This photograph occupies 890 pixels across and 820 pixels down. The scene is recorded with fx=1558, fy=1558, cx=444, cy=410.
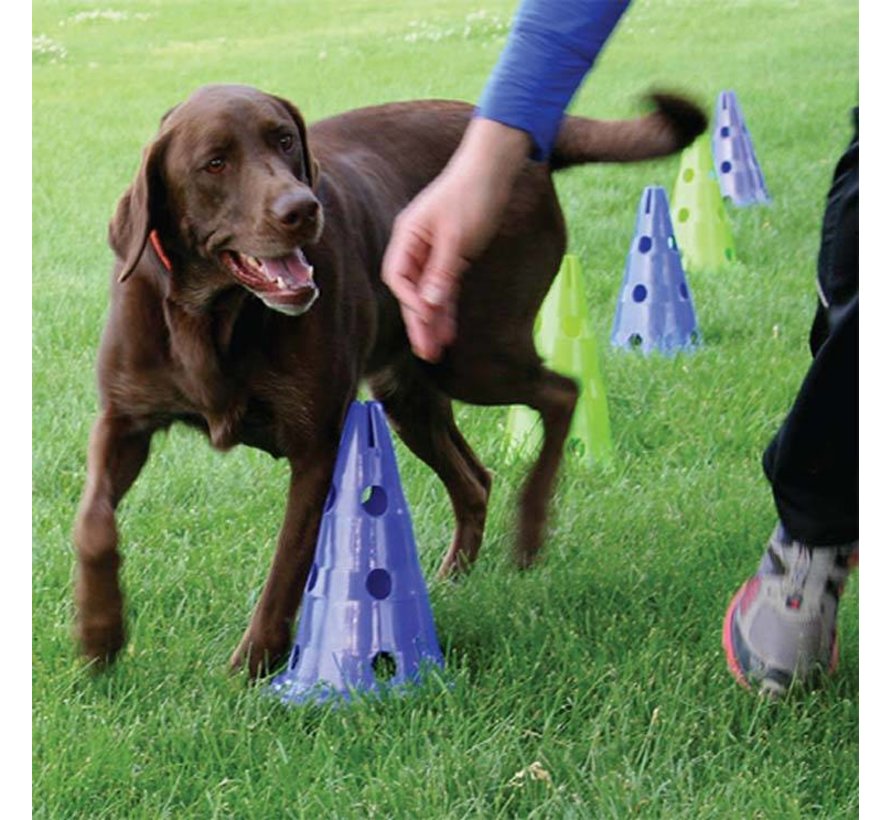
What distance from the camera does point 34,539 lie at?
3930mm

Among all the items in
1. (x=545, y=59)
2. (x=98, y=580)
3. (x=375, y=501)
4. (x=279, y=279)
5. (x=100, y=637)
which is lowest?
(x=100, y=637)

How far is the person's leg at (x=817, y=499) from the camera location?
2.74 metres

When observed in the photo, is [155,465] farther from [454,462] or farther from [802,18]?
[802,18]

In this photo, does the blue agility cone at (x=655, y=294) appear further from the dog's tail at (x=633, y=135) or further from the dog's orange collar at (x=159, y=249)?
the dog's orange collar at (x=159, y=249)

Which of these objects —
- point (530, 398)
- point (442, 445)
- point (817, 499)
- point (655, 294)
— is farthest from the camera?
point (655, 294)

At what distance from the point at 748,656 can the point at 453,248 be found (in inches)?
55.5

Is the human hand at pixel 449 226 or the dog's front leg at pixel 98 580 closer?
the human hand at pixel 449 226

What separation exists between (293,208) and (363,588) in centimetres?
78

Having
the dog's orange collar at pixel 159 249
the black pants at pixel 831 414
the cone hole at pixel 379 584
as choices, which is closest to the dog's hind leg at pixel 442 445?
the cone hole at pixel 379 584

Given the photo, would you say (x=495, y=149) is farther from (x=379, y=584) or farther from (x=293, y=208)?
(x=379, y=584)

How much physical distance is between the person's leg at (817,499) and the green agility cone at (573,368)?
1.36m

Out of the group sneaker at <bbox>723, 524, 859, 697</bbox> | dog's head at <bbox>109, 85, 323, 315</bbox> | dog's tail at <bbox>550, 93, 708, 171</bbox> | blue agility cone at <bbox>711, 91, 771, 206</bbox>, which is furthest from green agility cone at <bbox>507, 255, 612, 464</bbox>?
blue agility cone at <bbox>711, 91, 771, 206</bbox>

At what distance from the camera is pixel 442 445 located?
12.8 feet

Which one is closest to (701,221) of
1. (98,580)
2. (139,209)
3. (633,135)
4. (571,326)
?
(571,326)
